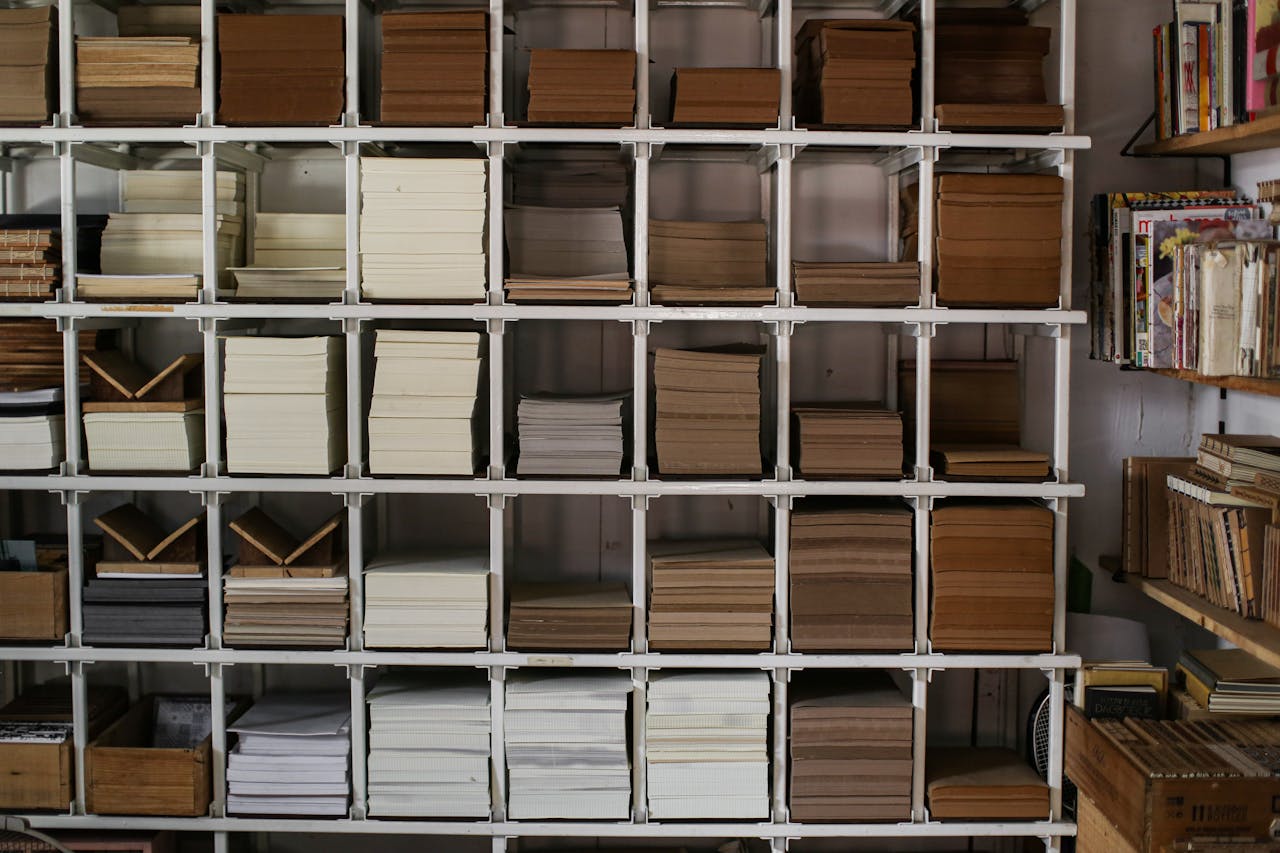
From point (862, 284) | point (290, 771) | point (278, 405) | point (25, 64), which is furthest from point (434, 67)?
point (290, 771)

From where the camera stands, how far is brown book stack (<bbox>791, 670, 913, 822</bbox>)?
3561mm

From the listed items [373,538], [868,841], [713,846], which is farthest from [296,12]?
[868,841]

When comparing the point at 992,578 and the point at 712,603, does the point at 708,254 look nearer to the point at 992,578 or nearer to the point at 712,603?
the point at 712,603

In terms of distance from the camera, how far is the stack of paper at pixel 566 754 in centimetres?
359

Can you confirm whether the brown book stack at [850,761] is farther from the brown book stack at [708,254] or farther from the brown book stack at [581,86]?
the brown book stack at [581,86]

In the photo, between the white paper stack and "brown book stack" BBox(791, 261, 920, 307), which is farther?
the white paper stack

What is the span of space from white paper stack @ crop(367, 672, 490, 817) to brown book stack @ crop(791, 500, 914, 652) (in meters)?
1.04

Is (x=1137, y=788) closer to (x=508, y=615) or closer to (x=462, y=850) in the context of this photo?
(x=508, y=615)

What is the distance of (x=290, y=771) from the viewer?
11.9 feet

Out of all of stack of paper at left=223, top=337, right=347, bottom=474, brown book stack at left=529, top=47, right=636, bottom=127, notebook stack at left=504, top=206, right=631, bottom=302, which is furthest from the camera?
notebook stack at left=504, top=206, right=631, bottom=302

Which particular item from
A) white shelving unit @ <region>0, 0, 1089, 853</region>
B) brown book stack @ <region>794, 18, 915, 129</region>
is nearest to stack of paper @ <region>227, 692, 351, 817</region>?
white shelving unit @ <region>0, 0, 1089, 853</region>

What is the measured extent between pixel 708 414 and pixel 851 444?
0.44 metres

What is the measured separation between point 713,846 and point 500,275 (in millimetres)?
2104

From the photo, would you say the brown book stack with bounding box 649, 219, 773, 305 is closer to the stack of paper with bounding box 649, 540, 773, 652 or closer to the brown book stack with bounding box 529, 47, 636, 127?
the brown book stack with bounding box 529, 47, 636, 127
